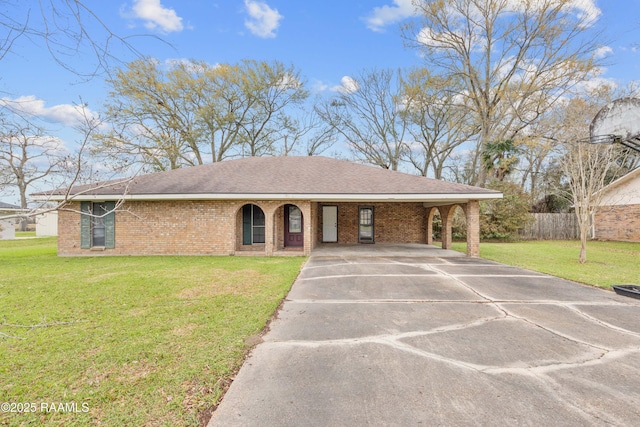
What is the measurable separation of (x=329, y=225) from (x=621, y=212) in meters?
17.3

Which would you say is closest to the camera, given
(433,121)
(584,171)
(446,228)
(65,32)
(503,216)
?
(65,32)

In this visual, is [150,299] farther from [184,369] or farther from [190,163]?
[190,163]

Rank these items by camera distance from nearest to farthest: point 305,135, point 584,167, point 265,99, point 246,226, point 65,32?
point 65,32
point 584,167
point 246,226
point 265,99
point 305,135

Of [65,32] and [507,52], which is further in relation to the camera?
[507,52]

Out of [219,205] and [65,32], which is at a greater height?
[65,32]

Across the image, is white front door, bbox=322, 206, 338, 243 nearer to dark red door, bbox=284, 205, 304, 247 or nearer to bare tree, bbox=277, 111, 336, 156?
dark red door, bbox=284, 205, 304, 247

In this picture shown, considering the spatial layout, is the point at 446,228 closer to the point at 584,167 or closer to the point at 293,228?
the point at 584,167

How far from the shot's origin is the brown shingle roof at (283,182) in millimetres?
11062

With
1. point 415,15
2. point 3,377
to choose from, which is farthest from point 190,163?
point 3,377

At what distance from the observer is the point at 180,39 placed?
7.04 feet

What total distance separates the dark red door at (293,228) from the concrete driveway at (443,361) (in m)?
7.95

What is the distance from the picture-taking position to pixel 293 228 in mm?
14156

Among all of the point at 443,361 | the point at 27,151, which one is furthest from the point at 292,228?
the point at 27,151

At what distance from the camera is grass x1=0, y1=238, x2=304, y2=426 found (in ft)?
8.04
